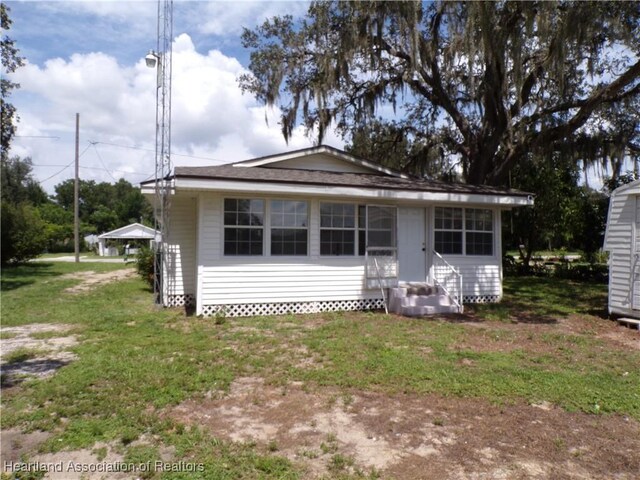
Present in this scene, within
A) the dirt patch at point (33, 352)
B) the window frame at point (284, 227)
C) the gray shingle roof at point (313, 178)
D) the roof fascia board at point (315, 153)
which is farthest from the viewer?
the roof fascia board at point (315, 153)

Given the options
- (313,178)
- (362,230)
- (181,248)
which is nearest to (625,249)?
(362,230)

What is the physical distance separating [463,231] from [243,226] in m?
5.64

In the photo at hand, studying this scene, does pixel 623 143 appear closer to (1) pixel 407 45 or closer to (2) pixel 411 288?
(1) pixel 407 45

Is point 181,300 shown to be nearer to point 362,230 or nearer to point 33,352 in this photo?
→ point 33,352

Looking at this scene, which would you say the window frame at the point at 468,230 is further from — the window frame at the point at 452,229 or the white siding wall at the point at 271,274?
the white siding wall at the point at 271,274

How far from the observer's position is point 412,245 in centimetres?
1065

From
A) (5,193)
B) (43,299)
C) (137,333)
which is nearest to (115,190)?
(5,193)

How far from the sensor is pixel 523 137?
14.4 meters

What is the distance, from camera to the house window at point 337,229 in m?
9.78

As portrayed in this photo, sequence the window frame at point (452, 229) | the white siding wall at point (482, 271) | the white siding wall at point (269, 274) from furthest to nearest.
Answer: the white siding wall at point (482, 271) → the window frame at point (452, 229) → the white siding wall at point (269, 274)

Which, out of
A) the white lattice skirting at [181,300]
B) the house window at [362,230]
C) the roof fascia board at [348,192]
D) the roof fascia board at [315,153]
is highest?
the roof fascia board at [315,153]

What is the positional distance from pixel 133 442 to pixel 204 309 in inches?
216

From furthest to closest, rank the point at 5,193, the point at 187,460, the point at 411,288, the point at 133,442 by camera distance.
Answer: the point at 5,193 → the point at 411,288 → the point at 133,442 → the point at 187,460

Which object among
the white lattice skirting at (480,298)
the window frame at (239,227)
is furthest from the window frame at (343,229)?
the white lattice skirting at (480,298)
